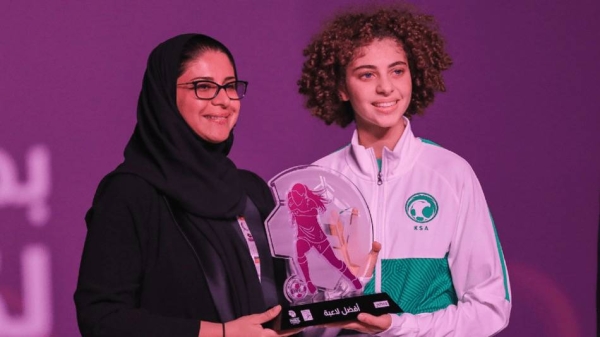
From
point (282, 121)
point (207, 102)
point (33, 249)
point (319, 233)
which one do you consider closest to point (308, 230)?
point (319, 233)

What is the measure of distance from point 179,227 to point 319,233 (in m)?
0.30

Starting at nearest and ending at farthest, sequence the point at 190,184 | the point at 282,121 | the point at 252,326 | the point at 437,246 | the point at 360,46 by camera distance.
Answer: the point at 252,326
the point at 190,184
the point at 437,246
the point at 360,46
the point at 282,121

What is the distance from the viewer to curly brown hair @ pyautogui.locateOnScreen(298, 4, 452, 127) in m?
2.20

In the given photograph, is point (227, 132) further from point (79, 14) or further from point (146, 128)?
point (79, 14)

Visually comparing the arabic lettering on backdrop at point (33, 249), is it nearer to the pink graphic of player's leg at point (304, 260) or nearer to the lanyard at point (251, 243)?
the lanyard at point (251, 243)

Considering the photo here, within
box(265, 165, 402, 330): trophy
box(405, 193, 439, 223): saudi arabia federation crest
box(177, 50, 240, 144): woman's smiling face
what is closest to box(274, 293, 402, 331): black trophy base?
box(265, 165, 402, 330): trophy

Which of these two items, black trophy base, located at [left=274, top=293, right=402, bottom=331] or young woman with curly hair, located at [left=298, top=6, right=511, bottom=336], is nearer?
black trophy base, located at [left=274, top=293, right=402, bottom=331]

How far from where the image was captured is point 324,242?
1956mm

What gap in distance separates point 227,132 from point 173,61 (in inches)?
7.5

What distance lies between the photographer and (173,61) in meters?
1.88

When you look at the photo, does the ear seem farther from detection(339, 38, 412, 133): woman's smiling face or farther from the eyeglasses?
the eyeglasses

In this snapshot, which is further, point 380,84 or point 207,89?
point 380,84

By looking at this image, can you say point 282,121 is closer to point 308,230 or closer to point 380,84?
point 380,84

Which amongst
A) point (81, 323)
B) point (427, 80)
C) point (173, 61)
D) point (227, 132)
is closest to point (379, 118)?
point (427, 80)
